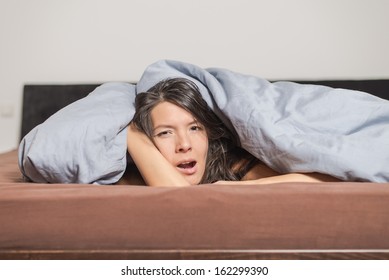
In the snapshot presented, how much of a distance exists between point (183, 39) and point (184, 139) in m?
0.99

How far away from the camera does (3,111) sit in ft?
6.88

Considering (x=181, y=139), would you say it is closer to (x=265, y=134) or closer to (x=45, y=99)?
(x=265, y=134)

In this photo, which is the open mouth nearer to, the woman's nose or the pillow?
the woman's nose

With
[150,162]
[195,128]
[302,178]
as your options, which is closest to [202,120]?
[195,128]

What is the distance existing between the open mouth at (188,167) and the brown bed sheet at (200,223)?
358 mm

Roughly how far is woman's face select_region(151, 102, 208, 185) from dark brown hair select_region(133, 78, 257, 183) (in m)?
0.02

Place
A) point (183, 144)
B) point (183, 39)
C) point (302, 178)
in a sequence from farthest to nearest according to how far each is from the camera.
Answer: point (183, 39)
point (183, 144)
point (302, 178)

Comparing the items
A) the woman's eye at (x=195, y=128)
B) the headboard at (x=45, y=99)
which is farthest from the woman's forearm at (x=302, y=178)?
the headboard at (x=45, y=99)

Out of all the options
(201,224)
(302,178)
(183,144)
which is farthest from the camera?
(183,144)

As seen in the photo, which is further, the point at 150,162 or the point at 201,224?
the point at 150,162

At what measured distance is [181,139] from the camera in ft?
3.60

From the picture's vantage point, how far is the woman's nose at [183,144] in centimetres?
108

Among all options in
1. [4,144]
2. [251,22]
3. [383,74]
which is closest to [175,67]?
[251,22]

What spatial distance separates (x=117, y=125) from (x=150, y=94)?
0.15m
